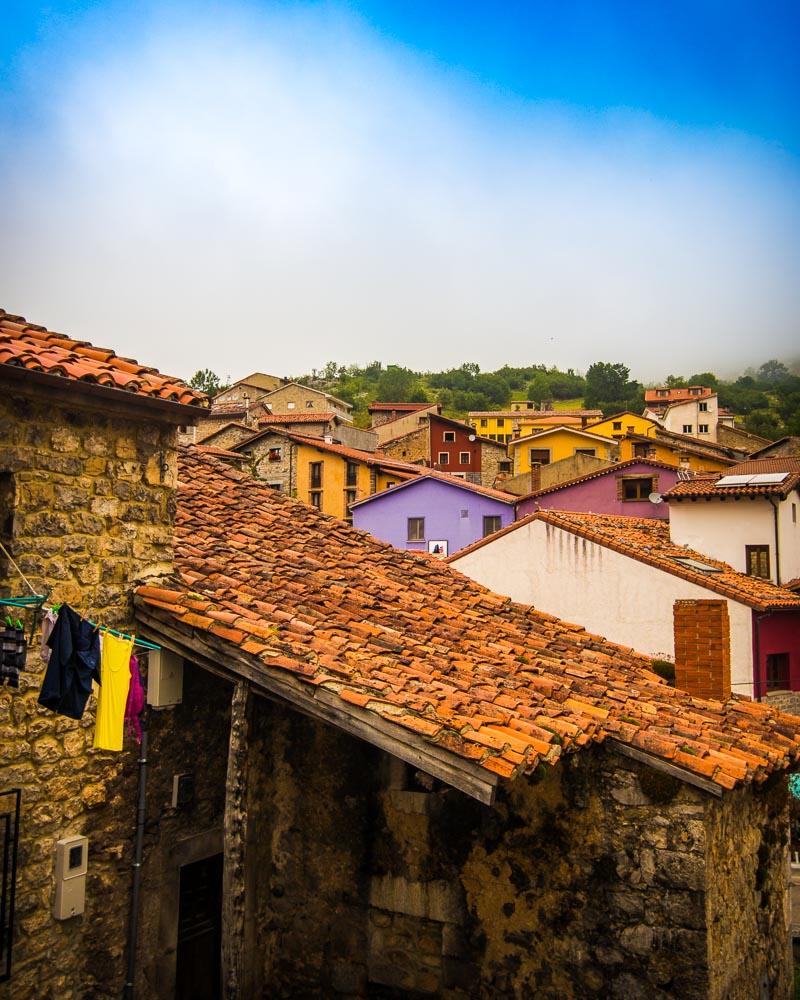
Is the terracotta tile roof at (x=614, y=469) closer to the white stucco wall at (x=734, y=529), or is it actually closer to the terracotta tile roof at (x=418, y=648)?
the white stucco wall at (x=734, y=529)

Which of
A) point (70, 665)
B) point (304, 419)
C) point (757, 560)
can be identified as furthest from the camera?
point (304, 419)

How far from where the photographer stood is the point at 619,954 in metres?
6.45

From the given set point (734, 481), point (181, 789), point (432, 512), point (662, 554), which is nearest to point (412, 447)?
point (432, 512)

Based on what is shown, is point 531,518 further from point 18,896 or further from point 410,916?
point 18,896

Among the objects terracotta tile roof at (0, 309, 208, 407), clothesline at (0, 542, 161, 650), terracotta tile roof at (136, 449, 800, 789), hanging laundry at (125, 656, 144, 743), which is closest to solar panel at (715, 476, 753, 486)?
terracotta tile roof at (136, 449, 800, 789)

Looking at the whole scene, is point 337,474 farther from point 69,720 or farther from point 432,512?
point 69,720

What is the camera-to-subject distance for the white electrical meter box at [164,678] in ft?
21.0

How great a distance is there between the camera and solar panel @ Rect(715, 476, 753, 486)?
1119 inches

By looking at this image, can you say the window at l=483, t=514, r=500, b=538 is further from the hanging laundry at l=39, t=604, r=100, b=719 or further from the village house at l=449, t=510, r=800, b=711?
the hanging laundry at l=39, t=604, r=100, b=719

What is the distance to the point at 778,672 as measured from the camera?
23.1m

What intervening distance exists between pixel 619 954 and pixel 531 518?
1755 centimetres

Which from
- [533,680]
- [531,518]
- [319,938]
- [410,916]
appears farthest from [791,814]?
[531,518]

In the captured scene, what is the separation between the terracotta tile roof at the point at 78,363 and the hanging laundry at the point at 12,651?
1.68 metres

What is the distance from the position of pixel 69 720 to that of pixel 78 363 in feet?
8.32
